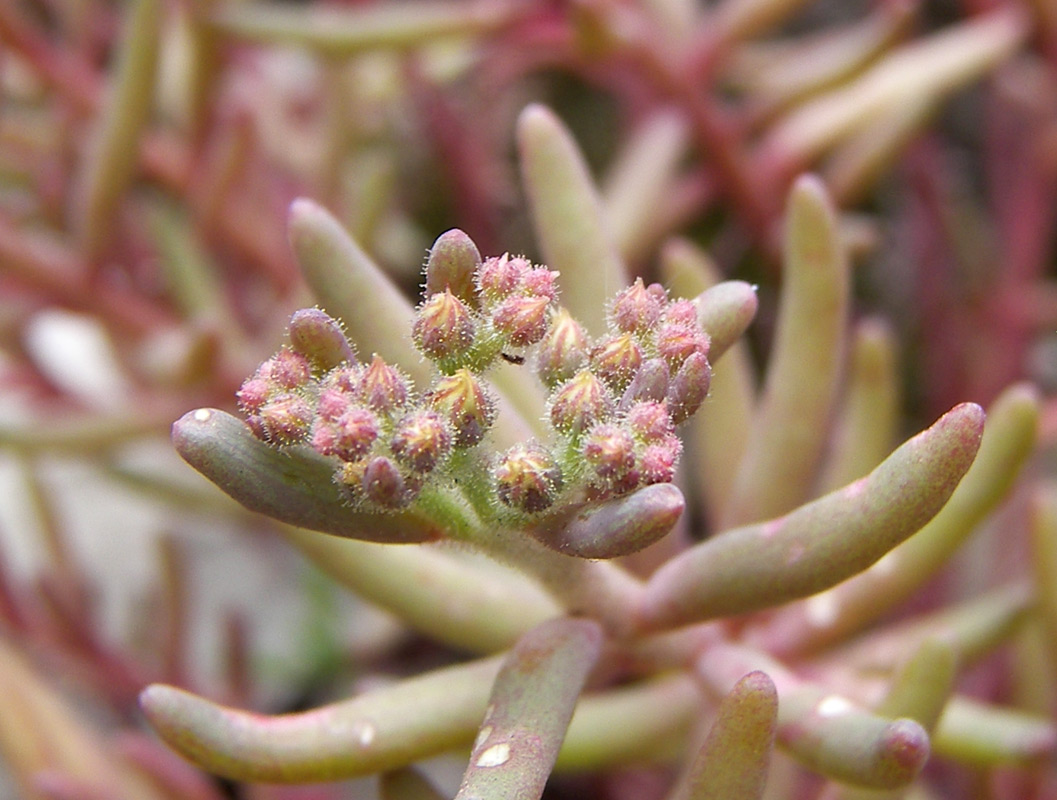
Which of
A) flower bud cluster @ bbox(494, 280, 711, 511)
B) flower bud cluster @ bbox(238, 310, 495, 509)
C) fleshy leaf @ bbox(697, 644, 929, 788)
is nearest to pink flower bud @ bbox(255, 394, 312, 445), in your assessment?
flower bud cluster @ bbox(238, 310, 495, 509)

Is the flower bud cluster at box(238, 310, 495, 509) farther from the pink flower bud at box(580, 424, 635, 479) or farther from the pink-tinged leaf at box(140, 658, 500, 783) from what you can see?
the pink-tinged leaf at box(140, 658, 500, 783)

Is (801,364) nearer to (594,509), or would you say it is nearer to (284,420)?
(594,509)

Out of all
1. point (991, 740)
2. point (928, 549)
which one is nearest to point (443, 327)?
point (928, 549)

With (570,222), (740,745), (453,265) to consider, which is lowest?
(740,745)

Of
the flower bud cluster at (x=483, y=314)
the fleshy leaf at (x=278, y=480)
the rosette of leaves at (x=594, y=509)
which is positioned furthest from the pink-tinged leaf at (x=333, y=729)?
the flower bud cluster at (x=483, y=314)

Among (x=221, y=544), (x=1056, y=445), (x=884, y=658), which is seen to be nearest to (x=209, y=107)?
(x=221, y=544)

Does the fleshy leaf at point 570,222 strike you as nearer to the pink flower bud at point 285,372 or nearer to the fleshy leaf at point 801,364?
the fleshy leaf at point 801,364
